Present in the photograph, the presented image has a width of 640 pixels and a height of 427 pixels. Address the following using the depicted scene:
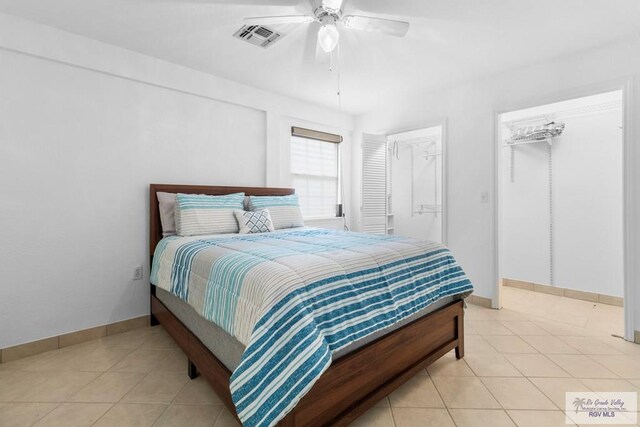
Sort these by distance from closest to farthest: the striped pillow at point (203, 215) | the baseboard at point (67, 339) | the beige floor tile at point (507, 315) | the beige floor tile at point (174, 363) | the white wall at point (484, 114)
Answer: the beige floor tile at point (174, 363)
the baseboard at point (67, 339)
the white wall at point (484, 114)
the striped pillow at point (203, 215)
the beige floor tile at point (507, 315)

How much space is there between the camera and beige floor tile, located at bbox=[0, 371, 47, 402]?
177 centimetres

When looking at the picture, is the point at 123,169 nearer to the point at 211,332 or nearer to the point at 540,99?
the point at 211,332

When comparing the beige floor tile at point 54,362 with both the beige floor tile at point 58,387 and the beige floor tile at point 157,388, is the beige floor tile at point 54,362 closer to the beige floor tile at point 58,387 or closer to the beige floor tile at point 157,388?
the beige floor tile at point 58,387

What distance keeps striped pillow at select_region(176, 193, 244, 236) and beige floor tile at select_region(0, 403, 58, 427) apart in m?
1.33

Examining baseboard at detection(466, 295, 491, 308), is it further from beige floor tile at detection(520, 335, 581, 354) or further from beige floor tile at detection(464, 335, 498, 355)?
beige floor tile at detection(464, 335, 498, 355)

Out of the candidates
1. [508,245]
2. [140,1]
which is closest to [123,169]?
[140,1]

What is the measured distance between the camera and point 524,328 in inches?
105

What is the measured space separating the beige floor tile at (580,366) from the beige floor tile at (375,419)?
133 cm

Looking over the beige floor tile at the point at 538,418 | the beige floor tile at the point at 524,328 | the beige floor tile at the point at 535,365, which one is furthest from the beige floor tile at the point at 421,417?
the beige floor tile at the point at 524,328

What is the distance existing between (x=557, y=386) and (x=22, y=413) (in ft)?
9.96

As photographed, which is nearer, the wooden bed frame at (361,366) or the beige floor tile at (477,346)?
the wooden bed frame at (361,366)

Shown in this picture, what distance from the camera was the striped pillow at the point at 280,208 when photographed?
3164 millimetres

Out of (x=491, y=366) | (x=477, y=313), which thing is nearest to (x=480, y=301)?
(x=477, y=313)

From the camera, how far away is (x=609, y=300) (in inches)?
128
